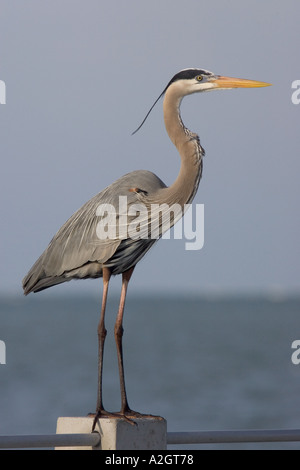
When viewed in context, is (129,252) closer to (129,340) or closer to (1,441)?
(1,441)

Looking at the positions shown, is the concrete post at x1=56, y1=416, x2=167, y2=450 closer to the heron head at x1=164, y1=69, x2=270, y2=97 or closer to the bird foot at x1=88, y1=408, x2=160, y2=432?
the bird foot at x1=88, y1=408, x2=160, y2=432

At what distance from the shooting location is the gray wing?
4.82 m

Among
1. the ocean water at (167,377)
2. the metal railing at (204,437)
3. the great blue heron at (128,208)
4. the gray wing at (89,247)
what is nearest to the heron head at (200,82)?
the great blue heron at (128,208)

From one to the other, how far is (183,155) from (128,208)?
40cm

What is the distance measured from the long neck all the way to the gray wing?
138 millimetres

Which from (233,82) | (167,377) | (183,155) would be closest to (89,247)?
(183,155)

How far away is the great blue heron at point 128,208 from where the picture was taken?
4820 mm

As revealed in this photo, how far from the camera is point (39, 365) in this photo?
1355 inches

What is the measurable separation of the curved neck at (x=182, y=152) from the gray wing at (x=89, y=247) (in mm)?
139

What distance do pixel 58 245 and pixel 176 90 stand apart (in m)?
1.02

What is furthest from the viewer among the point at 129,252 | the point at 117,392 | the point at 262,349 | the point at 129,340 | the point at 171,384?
the point at 129,340

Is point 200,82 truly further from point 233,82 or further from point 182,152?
point 182,152

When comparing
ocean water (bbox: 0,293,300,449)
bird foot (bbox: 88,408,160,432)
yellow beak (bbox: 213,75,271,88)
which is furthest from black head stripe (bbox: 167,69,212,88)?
ocean water (bbox: 0,293,300,449)

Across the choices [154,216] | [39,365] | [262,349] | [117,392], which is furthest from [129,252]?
[262,349]
